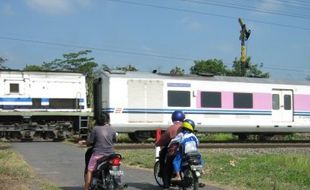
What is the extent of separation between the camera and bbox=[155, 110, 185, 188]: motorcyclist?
36.0 feet

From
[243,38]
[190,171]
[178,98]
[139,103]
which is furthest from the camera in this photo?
[243,38]

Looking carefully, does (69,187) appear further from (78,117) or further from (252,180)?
(78,117)

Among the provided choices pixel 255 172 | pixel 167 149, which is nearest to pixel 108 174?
pixel 167 149

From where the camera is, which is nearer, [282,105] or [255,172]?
[255,172]

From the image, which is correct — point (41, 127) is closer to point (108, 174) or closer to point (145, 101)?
point (145, 101)

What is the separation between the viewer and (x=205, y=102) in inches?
1092

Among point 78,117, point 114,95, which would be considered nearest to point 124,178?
point 114,95

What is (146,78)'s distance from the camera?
87.6 ft

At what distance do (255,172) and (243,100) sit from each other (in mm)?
14788

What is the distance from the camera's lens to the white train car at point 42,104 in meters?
27.5

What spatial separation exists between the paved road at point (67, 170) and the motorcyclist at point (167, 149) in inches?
25.6

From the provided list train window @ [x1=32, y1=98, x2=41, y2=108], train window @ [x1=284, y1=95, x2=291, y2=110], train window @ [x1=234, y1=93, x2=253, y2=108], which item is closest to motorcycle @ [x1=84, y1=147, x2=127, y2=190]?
train window @ [x1=32, y1=98, x2=41, y2=108]

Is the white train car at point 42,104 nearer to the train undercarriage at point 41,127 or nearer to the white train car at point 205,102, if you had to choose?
the train undercarriage at point 41,127

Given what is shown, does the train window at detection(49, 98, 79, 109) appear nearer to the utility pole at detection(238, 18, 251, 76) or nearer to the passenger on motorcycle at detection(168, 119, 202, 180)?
the utility pole at detection(238, 18, 251, 76)
